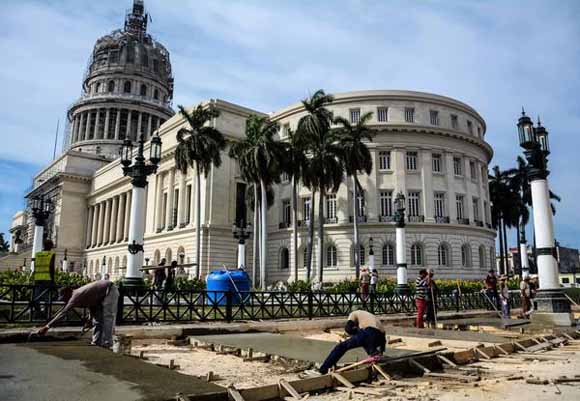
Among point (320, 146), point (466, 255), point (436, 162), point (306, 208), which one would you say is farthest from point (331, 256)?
point (436, 162)

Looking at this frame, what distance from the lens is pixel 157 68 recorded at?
345 feet

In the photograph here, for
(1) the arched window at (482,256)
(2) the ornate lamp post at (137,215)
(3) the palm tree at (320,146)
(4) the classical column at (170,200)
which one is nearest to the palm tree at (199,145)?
(3) the palm tree at (320,146)

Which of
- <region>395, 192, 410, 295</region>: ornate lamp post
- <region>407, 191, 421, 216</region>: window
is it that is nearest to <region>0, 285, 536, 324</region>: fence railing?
<region>395, 192, 410, 295</region>: ornate lamp post

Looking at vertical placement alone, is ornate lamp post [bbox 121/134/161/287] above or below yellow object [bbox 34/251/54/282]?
above

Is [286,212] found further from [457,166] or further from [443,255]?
[457,166]

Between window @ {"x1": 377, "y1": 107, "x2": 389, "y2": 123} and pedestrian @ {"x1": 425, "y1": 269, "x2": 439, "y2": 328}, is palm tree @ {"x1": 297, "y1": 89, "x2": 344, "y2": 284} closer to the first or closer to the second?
window @ {"x1": 377, "y1": 107, "x2": 389, "y2": 123}

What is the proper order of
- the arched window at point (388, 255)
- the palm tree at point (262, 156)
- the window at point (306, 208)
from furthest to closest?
1. the window at point (306, 208)
2. the arched window at point (388, 255)
3. the palm tree at point (262, 156)

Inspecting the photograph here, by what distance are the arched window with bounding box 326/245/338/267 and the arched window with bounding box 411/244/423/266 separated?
7438 mm

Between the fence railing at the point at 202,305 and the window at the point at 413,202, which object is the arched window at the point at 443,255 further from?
the fence railing at the point at 202,305

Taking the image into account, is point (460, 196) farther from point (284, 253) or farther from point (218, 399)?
point (218, 399)

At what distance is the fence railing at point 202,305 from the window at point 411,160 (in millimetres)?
23368

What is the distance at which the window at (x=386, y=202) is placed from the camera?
1796 inches

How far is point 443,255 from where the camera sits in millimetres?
44688

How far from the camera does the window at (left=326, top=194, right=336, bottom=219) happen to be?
155ft
